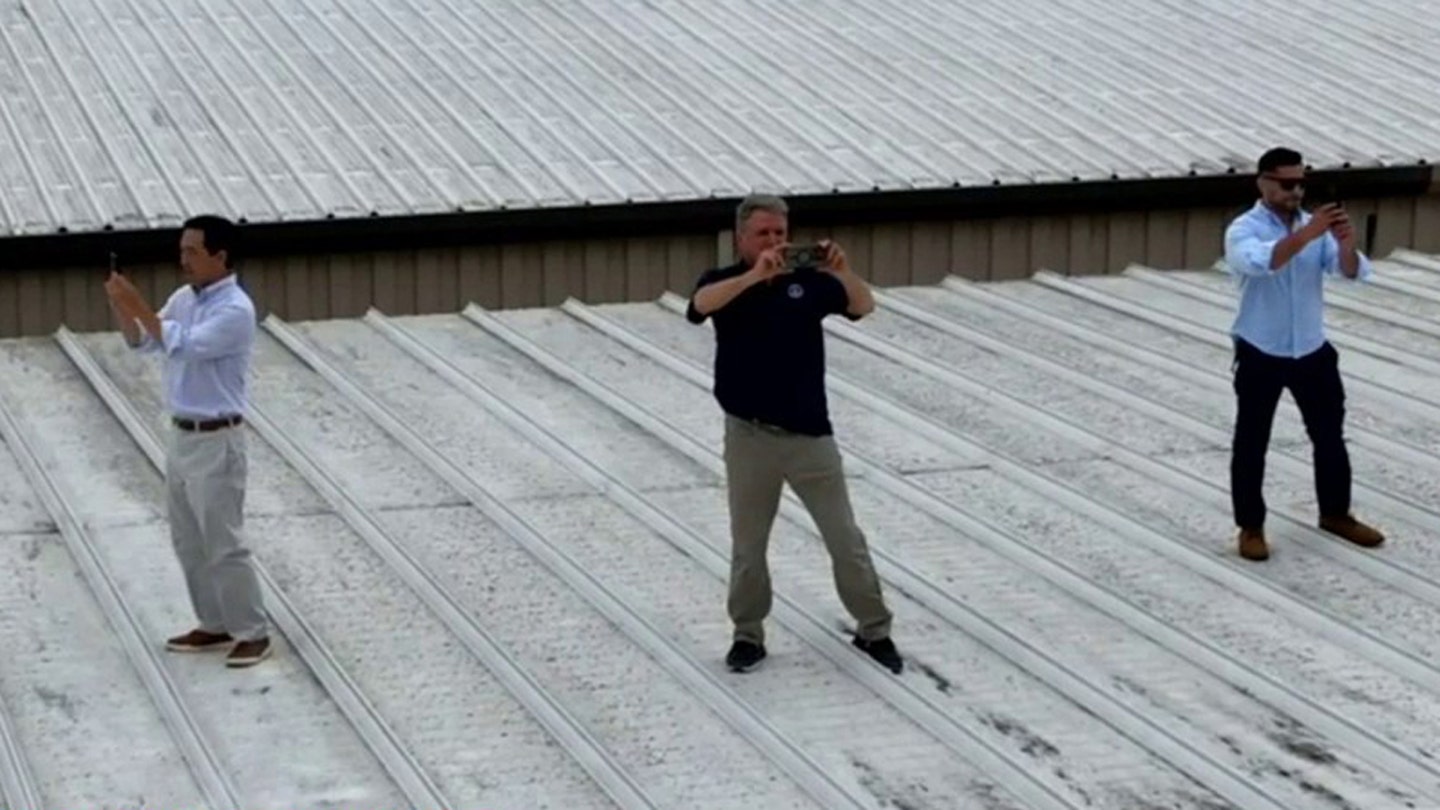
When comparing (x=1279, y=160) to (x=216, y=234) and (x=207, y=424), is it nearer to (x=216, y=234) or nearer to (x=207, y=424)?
(x=216, y=234)

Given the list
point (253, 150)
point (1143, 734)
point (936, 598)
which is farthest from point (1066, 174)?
point (1143, 734)

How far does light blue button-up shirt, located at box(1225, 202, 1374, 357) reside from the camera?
10.1 meters

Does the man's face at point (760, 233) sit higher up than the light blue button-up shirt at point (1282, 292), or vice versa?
the man's face at point (760, 233)

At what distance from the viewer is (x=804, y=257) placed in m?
8.66

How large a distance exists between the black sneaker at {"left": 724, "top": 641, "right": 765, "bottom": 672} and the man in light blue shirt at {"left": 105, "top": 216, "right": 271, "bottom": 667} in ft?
5.02

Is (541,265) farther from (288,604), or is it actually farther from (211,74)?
(288,604)

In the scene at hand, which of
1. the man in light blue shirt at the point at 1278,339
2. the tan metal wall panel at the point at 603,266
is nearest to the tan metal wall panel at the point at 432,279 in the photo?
the tan metal wall panel at the point at 603,266

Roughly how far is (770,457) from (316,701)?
1.61 meters

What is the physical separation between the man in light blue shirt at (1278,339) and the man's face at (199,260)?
356cm

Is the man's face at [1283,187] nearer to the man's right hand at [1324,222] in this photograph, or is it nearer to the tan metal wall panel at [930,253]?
the man's right hand at [1324,222]

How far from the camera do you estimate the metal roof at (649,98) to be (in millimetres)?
16031

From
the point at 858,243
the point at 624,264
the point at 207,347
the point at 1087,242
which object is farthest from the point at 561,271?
the point at 207,347

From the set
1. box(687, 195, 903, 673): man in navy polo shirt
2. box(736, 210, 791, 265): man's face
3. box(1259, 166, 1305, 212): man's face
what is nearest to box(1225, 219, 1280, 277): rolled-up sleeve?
box(1259, 166, 1305, 212): man's face

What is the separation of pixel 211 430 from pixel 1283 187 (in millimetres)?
3870
